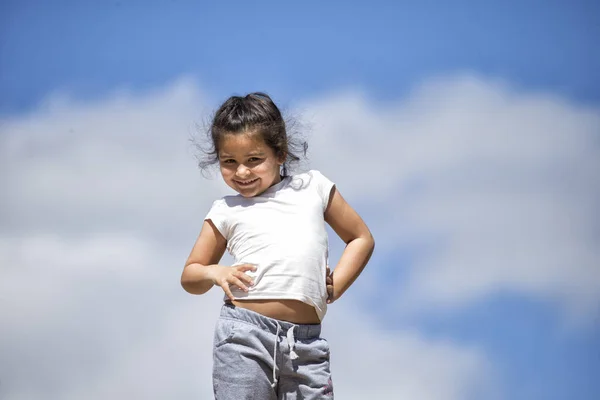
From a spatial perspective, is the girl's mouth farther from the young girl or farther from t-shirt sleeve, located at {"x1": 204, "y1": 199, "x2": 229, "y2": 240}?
t-shirt sleeve, located at {"x1": 204, "y1": 199, "x2": 229, "y2": 240}

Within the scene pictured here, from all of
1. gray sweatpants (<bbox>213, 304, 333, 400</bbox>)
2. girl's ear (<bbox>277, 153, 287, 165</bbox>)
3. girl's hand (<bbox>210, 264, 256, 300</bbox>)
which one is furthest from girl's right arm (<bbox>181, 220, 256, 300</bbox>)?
girl's ear (<bbox>277, 153, 287, 165</bbox>)

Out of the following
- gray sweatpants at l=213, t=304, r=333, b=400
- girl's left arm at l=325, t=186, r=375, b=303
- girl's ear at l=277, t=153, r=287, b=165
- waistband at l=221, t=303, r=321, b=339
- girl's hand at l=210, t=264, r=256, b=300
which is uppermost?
girl's ear at l=277, t=153, r=287, b=165

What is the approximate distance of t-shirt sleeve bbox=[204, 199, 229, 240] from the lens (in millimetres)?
3453

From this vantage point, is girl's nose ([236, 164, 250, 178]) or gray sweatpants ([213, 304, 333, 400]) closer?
gray sweatpants ([213, 304, 333, 400])

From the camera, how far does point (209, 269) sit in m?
3.33

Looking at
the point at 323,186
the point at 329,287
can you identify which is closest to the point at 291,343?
the point at 329,287

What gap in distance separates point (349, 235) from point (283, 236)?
1.40 ft

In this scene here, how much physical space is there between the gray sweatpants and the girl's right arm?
132 mm

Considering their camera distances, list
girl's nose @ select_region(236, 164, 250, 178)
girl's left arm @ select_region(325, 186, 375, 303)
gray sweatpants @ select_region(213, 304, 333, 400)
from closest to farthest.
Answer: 1. gray sweatpants @ select_region(213, 304, 333, 400)
2. girl's nose @ select_region(236, 164, 250, 178)
3. girl's left arm @ select_region(325, 186, 375, 303)

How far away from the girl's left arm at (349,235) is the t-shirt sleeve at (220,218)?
0.47m

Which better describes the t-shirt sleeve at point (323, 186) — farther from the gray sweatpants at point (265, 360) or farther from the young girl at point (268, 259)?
the gray sweatpants at point (265, 360)

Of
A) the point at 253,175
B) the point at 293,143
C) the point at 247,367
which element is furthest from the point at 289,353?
the point at 293,143

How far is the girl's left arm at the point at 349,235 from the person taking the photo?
354cm

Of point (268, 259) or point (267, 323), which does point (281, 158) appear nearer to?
point (268, 259)
